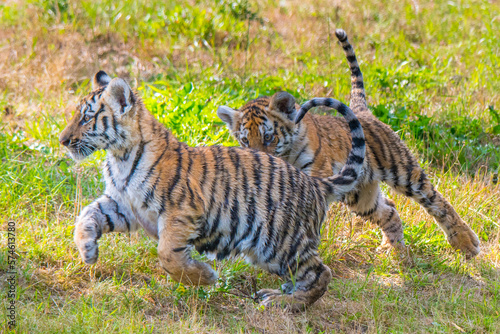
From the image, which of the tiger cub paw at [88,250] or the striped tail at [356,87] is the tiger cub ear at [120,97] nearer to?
the tiger cub paw at [88,250]

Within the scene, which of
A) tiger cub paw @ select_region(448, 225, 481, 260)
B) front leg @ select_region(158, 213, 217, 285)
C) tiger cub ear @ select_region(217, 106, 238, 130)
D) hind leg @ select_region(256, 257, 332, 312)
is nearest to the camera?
front leg @ select_region(158, 213, 217, 285)

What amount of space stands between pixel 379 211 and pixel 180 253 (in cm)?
204

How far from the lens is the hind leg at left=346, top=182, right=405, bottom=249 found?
4891mm

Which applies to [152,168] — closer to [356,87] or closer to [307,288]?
[307,288]

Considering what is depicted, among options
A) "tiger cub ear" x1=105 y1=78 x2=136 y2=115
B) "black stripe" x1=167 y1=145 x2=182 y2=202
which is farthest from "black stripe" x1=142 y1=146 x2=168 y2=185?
"tiger cub ear" x1=105 y1=78 x2=136 y2=115

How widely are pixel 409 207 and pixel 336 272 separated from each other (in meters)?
1.25

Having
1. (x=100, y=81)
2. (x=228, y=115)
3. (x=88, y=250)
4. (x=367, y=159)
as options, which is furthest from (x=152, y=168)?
(x=367, y=159)

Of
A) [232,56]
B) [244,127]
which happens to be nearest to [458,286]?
[244,127]

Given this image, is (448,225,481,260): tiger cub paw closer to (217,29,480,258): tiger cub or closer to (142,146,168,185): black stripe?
(217,29,480,258): tiger cub

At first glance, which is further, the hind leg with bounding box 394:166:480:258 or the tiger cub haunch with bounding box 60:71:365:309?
A: the hind leg with bounding box 394:166:480:258

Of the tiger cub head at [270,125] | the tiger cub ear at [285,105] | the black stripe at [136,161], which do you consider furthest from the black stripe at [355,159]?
the black stripe at [136,161]

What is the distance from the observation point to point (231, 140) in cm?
564

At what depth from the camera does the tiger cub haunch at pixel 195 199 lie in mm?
3695

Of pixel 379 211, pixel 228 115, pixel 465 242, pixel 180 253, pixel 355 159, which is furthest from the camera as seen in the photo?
pixel 228 115
